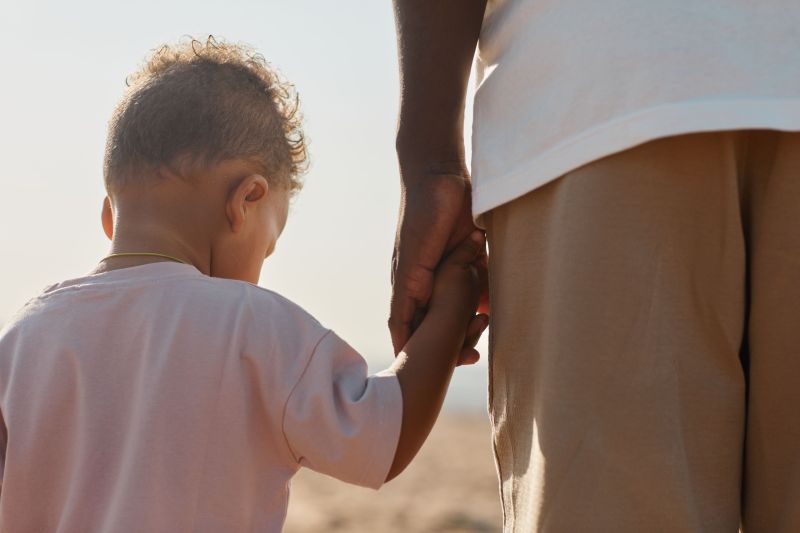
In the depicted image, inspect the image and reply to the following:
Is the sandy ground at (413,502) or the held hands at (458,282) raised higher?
the held hands at (458,282)

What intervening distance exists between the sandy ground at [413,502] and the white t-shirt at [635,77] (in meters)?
5.76

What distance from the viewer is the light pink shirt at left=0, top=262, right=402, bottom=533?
1.96m

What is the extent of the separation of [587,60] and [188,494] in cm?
109

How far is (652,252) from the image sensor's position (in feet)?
5.36

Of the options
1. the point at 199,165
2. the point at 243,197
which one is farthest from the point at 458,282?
the point at 199,165

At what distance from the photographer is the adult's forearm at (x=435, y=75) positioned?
6.57ft

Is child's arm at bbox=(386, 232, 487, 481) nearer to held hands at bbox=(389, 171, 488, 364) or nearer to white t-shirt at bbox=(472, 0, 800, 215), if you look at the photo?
held hands at bbox=(389, 171, 488, 364)

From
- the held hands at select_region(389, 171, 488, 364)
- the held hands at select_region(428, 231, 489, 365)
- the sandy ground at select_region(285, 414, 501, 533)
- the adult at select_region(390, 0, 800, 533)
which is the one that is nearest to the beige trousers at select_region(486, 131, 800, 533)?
the adult at select_region(390, 0, 800, 533)

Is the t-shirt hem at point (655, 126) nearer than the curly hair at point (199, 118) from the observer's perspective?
Yes

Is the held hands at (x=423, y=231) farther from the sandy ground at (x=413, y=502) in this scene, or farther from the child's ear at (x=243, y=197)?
the sandy ground at (x=413, y=502)

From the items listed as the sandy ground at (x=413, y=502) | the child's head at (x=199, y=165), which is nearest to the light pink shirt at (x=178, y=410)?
the child's head at (x=199, y=165)

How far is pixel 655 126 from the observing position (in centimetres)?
160

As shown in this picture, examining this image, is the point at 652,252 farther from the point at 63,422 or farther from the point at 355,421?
the point at 63,422

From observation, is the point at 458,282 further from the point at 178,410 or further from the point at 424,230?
the point at 178,410
